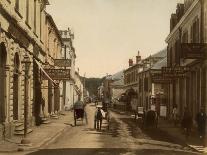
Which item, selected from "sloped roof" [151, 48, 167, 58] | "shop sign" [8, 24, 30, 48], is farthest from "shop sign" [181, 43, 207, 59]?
"sloped roof" [151, 48, 167, 58]

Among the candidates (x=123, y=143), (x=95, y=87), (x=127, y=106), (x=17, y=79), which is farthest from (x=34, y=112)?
(x=95, y=87)

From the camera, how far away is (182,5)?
36938 millimetres

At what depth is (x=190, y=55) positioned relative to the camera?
21641mm

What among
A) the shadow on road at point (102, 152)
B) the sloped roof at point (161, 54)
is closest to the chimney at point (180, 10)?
the shadow on road at point (102, 152)

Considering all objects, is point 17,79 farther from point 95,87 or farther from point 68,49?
point 95,87

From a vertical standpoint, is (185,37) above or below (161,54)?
below

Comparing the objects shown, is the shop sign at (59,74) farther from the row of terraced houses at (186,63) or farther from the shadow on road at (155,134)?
the shadow on road at (155,134)

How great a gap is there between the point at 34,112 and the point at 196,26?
33.7 feet

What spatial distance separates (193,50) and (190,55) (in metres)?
0.30

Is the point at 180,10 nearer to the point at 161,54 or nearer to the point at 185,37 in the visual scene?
the point at 185,37

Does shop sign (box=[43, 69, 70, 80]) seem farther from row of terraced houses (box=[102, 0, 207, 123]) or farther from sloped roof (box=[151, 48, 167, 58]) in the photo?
sloped roof (box=[151, 48, 167, 58])

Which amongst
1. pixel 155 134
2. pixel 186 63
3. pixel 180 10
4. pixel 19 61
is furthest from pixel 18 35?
pixel 180 10

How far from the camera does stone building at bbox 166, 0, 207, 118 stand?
21.9 m

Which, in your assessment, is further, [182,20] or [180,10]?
[180,10]
